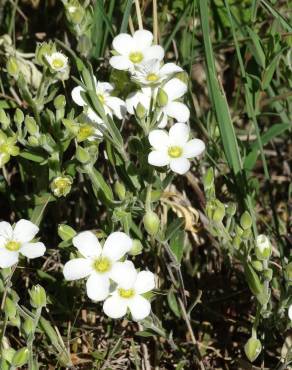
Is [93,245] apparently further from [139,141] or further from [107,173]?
[107,173]

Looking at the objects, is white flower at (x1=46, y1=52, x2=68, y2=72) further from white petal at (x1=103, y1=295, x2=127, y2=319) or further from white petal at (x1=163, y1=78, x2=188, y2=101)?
white petal at (x1=103, y1=295, x2=127, y2=319)

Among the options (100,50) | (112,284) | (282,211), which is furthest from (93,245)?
(282,211)

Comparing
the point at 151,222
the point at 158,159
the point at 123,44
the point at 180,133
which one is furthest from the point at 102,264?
the point at 123,44

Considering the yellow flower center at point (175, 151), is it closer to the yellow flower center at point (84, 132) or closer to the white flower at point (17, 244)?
the yellow flower center at point (84, 132)

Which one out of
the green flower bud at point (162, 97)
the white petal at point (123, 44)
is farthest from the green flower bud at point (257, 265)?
the white petal at point (123, 44)

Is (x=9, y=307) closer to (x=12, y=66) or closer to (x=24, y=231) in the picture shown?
(x=24, y=231)
